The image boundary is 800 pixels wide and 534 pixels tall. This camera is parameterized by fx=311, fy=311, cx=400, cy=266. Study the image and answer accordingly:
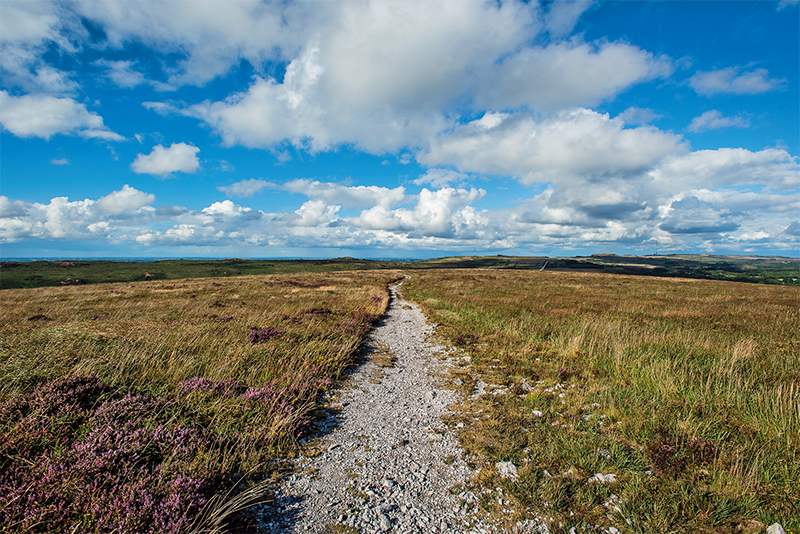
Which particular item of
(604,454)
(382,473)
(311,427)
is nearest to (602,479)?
(604,454)

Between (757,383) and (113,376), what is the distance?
16.0 m

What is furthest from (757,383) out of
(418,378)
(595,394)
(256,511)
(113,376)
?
(113,376)

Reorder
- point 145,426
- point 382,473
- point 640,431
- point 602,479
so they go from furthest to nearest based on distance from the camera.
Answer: point 640,431, point 145,426, point 382,473, point 602,479

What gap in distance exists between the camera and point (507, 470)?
525 cm

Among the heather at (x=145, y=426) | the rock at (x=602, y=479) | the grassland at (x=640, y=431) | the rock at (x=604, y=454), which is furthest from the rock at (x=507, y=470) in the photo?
the heather at (x=145, y=426)

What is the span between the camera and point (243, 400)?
22.4ft

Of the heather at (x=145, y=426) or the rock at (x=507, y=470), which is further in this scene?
the rock at (x=507, y=470)

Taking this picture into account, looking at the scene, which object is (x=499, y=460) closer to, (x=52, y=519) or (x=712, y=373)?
(x=52, y=519)

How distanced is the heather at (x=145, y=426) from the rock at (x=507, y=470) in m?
3.73

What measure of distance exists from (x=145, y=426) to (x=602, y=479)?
772 centimetres

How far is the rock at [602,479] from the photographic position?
4.95 m

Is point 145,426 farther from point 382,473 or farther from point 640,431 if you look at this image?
point 640,431

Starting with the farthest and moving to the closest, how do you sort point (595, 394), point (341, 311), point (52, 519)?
1. point (341, 311)
2. point (595, 394)
3. point (52, 519)

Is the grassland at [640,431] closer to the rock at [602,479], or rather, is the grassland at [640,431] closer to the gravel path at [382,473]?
the rock at [602,479]
